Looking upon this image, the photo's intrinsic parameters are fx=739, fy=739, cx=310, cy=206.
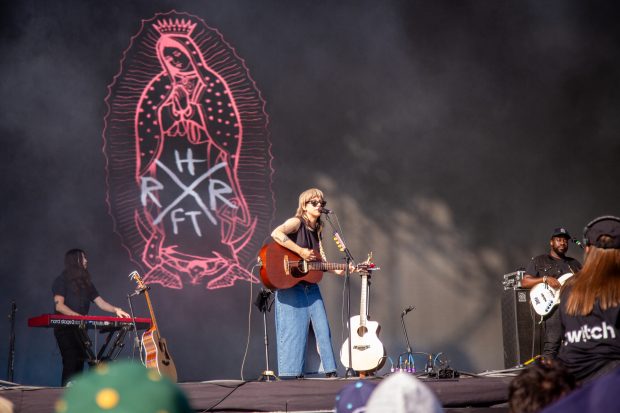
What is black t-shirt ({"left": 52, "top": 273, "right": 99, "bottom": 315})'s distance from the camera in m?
7.85

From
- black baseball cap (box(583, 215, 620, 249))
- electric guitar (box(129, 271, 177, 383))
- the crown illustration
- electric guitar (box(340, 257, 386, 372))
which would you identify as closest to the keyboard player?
electric guitar (box(129, 271, 177, 383))

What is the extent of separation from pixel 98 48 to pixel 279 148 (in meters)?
2.63

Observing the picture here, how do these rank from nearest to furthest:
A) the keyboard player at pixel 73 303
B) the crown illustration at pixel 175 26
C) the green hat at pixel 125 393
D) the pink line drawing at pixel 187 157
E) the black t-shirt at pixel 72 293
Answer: the green hat at pixel 125 393 < the keyboard player at pixel 73 303 < the black t-shirt at pixel 72 293 < the pink line drawing at pixel 187 157 < the crown illustration at pixel 175 26

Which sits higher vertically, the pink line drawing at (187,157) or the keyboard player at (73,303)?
the pink line drawing at (187,157)

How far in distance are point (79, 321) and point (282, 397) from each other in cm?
328

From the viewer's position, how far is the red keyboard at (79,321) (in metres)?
7.01

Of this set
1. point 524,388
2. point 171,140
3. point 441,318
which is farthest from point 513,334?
point 524,388

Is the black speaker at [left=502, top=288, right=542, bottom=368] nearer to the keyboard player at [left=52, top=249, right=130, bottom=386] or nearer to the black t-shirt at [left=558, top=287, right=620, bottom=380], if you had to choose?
the keyboard player at [left=52, top=249, right=130, bottom=386]

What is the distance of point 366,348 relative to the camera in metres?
6.94

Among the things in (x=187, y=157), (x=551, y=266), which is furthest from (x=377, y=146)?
(x=551, y=266)

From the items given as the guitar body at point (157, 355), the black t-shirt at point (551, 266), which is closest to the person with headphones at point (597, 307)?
the guitar body at point (157, 355)

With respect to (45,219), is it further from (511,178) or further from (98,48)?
(511,178)

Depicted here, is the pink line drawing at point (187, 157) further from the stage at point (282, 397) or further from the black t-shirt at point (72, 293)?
the stage at point (282, 397)

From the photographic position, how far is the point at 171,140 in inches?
369
